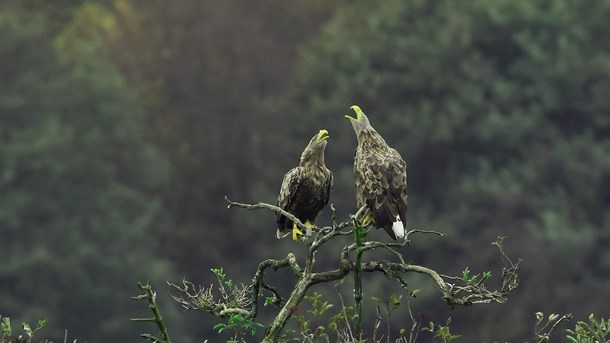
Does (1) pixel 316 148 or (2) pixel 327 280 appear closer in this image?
(2) pixel 327 280

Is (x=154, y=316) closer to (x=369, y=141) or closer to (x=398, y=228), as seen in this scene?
(x=398, y=228)

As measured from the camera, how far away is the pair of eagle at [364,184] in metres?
14.0

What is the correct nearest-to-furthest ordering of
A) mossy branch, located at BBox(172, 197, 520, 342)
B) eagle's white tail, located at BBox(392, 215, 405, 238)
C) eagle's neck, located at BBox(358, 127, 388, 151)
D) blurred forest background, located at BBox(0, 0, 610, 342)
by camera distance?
mossy branch, located at BBox(172, 197, 520, 342), eagle's white tail, located at BBox(392, 215, 405, 238), eagle's neck, located at BBox(358, 127, 388, 151), blurred forest background, located at BBox(0, 0, 610, 342)

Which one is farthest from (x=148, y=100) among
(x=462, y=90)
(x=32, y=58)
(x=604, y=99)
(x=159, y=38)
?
(x=604, y=99)

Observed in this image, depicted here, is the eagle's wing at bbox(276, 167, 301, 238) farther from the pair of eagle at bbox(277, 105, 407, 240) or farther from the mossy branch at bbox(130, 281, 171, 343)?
the mossy branch at bbox(130, 281, 171, 343)

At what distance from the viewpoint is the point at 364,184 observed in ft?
46.3

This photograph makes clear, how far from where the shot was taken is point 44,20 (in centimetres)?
6091

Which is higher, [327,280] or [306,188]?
[306,188]

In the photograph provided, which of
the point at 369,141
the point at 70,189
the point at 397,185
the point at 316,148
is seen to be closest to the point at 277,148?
the point at 70,189

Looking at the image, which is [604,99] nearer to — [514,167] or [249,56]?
[514,167]

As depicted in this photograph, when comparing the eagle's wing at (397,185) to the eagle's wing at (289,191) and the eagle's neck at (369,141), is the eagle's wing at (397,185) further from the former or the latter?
the eagle's wing at (289,191)

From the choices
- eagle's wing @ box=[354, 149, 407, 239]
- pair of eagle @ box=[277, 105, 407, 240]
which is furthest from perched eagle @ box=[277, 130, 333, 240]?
eagle's wing @ box=[354, 149, 407, 239]

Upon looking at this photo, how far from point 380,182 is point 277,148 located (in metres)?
44.6

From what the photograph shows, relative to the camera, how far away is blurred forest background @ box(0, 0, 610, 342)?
53750mm
